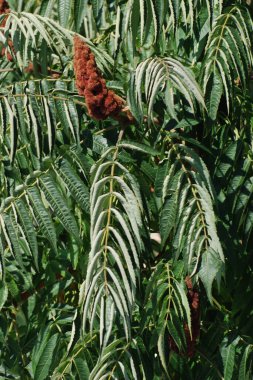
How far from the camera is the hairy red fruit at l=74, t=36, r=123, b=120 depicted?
222cm

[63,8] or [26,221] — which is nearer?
[26,221]

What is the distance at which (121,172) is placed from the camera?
2277 mm

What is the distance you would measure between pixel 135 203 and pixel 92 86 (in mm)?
309

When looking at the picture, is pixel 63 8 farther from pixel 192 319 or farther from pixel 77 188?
pixel 192 319

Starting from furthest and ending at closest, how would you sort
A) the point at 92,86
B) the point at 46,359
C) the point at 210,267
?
the point at 46,359
the point at 92,86
the point at 210,267

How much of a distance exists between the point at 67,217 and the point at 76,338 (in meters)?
0.36

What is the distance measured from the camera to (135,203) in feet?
7.04

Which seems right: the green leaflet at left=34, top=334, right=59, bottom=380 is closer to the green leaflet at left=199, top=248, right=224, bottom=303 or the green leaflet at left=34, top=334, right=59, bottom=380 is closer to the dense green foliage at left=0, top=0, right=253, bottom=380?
the dense green foliage at left=0, top=0, right=253, bottom=380

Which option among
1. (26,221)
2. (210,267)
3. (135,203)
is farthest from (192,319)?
(26,221)

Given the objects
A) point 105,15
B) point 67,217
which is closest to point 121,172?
point 67,217

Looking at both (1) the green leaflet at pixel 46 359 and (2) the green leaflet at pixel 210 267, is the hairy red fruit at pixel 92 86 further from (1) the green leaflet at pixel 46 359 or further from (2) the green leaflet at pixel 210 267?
(1) the green leaflet at pixel 46 359

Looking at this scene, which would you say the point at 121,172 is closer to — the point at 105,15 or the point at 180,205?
the point at 180,205

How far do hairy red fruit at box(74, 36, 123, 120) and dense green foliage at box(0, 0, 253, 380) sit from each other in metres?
0.07

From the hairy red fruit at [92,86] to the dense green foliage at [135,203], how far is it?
66 mm
